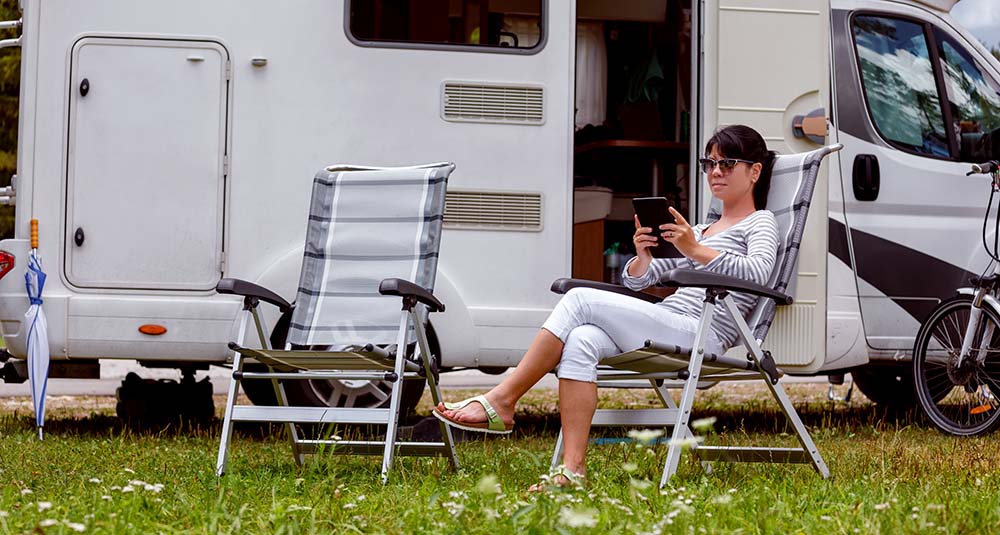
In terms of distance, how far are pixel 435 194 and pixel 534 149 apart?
1.12 meters

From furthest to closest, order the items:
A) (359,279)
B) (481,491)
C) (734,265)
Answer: (359,279) < (734,265) < (481,491)

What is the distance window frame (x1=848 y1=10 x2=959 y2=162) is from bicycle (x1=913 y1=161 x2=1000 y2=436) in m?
0.29

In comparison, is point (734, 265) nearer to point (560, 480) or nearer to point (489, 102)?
point (560, 480)

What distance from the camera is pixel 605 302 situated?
157 inches

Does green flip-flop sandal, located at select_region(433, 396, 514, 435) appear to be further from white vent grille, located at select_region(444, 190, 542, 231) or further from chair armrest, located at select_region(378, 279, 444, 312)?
white vent grille, located at select_region(444, 190, 542, 231)

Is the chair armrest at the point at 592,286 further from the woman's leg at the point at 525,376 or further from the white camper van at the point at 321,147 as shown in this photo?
the white camper van at the point at 321,147

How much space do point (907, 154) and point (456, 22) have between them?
217cm

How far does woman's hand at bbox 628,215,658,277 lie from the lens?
4.27m

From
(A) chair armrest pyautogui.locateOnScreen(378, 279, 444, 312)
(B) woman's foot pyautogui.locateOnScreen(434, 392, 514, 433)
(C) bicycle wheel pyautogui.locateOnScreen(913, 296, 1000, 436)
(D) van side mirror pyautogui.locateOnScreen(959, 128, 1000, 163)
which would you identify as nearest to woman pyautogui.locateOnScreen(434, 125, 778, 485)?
(B) woman's foot pyautogui.locateOnScreen(434, 392, 514, 433)

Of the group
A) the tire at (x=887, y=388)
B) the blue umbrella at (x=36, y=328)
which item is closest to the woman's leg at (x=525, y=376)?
the blue umbrella at (x=36, y=328)

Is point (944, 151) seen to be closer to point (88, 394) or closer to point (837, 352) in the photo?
point (837, 352)

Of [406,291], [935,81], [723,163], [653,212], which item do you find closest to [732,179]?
[723,163]

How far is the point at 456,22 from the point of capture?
19.1 ft

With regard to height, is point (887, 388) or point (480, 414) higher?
point (480, 414)
